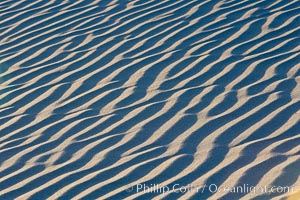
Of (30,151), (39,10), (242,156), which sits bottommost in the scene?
(242,156)

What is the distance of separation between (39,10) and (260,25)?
2293 millimetres

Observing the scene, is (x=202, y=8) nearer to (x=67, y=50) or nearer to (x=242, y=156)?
(x=67, y=50)

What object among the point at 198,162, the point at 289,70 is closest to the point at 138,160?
the point at 198,162

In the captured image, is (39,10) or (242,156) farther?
(39,10)

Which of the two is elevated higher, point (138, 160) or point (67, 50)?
point (67, 50)

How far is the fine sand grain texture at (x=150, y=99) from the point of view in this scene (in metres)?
4.86

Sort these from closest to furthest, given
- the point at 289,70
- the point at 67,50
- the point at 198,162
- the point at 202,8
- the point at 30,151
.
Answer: the point at 198,162
the point at 30,151
the point at 289,70
the point at 67,50
the point at 202,8

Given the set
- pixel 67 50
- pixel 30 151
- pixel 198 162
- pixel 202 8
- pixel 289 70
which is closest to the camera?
pixel 198 162

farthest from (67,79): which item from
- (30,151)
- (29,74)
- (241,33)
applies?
(241,33)

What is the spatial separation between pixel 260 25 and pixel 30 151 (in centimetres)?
272

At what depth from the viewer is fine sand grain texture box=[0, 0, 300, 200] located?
486cm

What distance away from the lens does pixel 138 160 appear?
16.7 feet

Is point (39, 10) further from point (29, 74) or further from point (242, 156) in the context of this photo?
point (242, 156)

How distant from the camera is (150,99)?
588 centimetres
